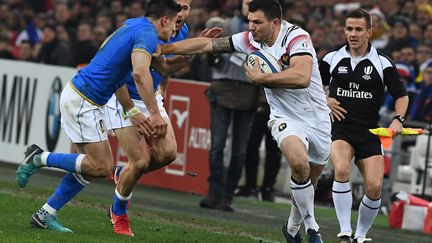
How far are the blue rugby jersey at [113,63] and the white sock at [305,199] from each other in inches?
70.0

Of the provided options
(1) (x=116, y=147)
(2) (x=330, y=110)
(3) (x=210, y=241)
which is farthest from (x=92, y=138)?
(1) (x=116, y=147)

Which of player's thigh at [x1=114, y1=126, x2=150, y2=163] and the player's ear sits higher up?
the player's ear

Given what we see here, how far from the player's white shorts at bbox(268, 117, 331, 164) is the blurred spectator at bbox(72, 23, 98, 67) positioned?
11.3 metres

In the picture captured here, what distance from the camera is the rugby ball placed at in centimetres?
1152

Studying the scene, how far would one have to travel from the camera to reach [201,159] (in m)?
18.0

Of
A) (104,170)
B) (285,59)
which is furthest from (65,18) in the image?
(285,59)

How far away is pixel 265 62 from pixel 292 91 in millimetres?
358

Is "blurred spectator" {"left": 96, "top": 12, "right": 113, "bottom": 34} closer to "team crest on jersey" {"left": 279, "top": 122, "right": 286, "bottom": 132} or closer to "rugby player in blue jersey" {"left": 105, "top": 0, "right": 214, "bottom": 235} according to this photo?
"rugby player in blue jersey" {"left": 105, "top": 0, "right": 214, "bottom": 235}

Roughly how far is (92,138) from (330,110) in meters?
2.39

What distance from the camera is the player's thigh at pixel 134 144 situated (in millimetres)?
12117

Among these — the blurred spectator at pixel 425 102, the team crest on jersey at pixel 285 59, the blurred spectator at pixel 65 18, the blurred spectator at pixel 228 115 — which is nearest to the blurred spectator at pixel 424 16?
the blurred spectator at pixel 425 102

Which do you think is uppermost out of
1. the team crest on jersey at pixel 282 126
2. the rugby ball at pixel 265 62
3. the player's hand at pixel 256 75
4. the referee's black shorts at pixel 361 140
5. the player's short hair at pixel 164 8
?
the player's short hair at pixel 164 8

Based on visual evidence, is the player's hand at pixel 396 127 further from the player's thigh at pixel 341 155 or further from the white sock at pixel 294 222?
the white sock at pixel 294 222

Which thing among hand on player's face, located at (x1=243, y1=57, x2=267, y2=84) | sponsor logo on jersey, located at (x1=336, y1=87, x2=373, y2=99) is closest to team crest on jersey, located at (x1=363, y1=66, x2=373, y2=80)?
sponsor logo on jersey, located at (x1=336, y1=87, x2=373, y2=99)
